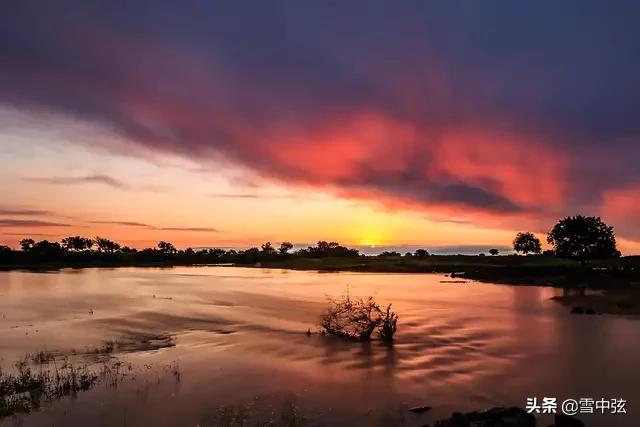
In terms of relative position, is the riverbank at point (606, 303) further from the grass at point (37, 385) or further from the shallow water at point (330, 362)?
the grass at point (37, 385)

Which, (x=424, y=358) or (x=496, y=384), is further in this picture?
(x=424, y=358)

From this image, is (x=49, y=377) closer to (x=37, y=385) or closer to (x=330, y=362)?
(x=37, y=385)

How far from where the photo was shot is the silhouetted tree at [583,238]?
309 ft

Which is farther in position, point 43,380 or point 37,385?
point 43,380

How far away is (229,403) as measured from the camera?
52.5ft

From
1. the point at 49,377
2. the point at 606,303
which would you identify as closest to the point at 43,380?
the point at 49,377

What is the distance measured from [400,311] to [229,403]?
27.2m

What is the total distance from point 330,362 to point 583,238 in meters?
87.1

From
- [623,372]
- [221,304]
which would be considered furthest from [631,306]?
[221,304]

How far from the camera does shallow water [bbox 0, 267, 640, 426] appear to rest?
15383 mm

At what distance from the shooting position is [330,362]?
22.0 meters

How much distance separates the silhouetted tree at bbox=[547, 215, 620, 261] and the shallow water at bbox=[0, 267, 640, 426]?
58718 mm

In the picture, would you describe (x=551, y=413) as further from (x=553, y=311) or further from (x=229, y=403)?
(x=553, y=311)

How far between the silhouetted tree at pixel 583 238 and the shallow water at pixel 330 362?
5872 centimetres
